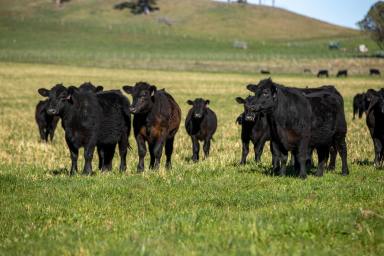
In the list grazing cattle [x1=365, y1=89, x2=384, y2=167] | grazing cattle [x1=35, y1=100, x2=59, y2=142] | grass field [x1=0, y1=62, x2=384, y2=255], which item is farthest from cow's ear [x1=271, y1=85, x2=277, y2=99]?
grazing cattle [x1=35, y1=100, x2=59, y2=142]

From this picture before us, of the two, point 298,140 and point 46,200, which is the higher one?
point 298,140

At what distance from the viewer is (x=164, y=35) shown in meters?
131

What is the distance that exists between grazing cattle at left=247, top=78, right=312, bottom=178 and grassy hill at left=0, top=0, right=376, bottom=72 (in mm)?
68600

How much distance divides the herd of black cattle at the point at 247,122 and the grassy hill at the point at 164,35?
6590 cm

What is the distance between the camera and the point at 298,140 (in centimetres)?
1166

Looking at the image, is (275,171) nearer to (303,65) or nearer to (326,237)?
(326,237)

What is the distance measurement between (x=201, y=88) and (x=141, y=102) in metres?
34.6

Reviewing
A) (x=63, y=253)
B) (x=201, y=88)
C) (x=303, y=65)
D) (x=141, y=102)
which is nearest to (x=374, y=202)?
(x=63, y=253)

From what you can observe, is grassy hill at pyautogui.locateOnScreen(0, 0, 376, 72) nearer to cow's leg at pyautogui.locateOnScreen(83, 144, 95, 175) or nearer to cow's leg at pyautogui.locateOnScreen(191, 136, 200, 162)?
cow's leg at pyautogui.locateOnScreen(191, 136, 200, 162)

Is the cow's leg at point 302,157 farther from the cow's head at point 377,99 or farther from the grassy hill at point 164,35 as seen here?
the grassy hill at point 164,35

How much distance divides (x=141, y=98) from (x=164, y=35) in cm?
11937

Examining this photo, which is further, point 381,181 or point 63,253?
point 381,181

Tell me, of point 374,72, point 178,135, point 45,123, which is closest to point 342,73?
point 374,72

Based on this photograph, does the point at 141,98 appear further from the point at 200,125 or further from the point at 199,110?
the point at 200,125
